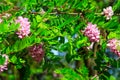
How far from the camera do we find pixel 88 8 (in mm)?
2303

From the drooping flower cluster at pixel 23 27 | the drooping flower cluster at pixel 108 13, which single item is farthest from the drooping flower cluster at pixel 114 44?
the drooping flower cluster at pixel 23 27

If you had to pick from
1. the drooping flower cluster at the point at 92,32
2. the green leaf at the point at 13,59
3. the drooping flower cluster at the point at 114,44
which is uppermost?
the drooping flower cluster at the point at 92,32

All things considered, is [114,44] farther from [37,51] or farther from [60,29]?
[37,51]

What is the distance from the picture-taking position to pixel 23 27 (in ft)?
6.68

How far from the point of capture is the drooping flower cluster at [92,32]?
225 cm

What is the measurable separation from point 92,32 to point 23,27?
44 cm

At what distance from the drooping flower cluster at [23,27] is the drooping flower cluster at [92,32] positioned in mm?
377

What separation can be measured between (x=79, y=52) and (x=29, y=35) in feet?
2.03

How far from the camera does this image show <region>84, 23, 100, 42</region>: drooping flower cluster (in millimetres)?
2248

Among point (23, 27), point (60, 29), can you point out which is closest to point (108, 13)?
point (60, 29)

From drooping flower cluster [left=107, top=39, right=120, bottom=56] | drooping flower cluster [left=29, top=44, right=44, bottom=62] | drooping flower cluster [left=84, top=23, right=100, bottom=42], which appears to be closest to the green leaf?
drooping flower cluster [left=29, top=44, right=44, bottom=62]

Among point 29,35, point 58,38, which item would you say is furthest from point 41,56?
point 29,35

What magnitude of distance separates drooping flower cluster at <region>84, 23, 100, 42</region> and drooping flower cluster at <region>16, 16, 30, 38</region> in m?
0.38

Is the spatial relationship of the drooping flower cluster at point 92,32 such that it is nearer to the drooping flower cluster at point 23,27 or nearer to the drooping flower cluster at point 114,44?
the drooping flower cluster at point 114,44
